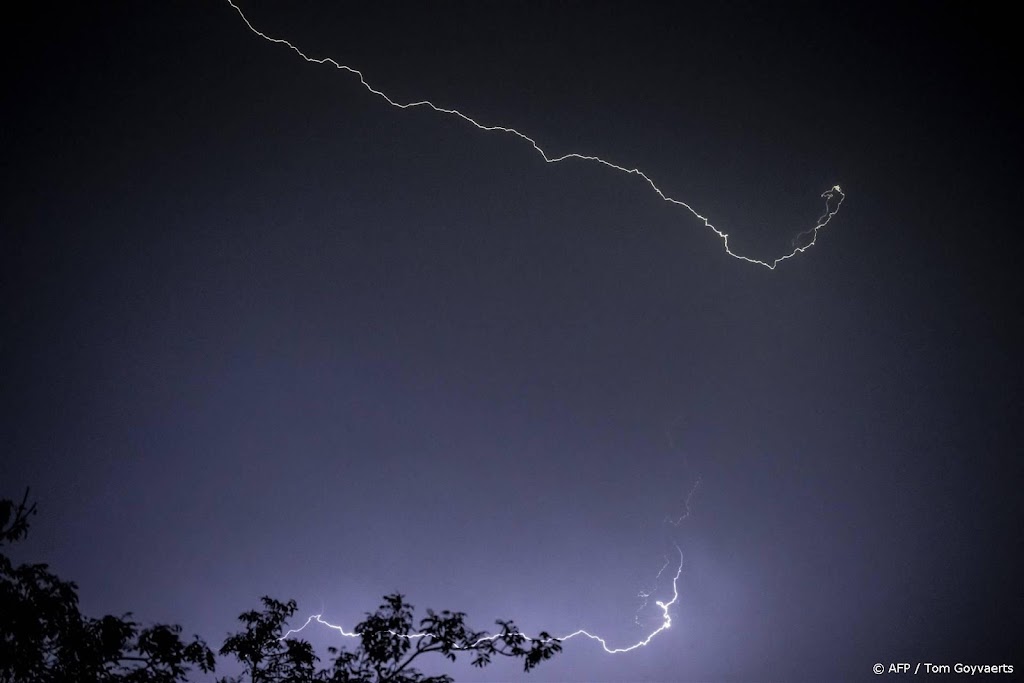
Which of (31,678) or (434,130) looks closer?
(31,678)

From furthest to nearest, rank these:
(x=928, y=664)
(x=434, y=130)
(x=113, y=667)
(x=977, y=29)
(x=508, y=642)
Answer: (x=977, y=29) < (x=434, y=130) < (x=928, y=664) < (x=508, y=642) < (x=113, y=667)

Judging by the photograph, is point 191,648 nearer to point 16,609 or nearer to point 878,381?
point 16,609

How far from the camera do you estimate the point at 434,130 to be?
22328mm

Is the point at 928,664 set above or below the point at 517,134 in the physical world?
below

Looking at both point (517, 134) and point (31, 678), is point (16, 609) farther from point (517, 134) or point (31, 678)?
point (517, 134)

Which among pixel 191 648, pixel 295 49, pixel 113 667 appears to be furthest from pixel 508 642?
pixel 295 49

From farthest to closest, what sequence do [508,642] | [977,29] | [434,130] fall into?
1. [977,29]
2. [434,130]
3. [508,642]

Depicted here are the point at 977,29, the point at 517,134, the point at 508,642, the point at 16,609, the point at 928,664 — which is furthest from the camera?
the point at 977,29

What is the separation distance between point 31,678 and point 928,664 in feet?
72.8

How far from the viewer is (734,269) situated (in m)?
22.6

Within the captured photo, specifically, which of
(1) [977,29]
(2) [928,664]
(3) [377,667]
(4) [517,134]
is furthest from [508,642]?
(1) [977,29]

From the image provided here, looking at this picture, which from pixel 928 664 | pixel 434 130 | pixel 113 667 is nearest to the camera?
pixel 113 667

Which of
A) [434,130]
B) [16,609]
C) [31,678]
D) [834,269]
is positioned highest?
[434,130]

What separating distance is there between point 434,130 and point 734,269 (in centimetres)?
1144
